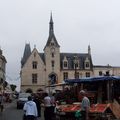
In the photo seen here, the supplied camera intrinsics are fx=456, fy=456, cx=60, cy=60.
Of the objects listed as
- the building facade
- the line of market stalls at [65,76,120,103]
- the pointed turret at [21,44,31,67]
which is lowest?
the line of market stalls at [65,76,120,103]

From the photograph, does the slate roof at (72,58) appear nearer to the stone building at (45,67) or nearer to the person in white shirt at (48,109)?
the stone building at (45,67)

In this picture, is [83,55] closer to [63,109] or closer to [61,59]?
[61,59]

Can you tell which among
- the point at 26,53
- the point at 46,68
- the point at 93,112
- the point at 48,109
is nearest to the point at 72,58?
the point at 46,68

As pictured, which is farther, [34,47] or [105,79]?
[34,47]

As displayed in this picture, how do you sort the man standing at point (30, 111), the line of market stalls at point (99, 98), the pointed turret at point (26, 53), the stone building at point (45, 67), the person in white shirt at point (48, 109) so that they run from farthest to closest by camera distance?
the pointed turret at point (26, 53) < the stone building at point (45, 67) < the line of market stalls at point (99, 98) < the person in white shirt at point (48, 109) < the man standing at point (30, 111)

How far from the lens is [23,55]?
113m

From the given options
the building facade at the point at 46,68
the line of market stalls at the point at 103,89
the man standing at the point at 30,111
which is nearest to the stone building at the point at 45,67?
the building facade at the point at 46,68

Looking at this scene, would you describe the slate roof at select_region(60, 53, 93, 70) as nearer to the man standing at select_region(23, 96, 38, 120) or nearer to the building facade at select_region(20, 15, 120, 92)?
the building facade at select_region(20, 15, 120, 92)

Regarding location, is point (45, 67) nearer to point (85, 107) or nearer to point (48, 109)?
point (48, 109)

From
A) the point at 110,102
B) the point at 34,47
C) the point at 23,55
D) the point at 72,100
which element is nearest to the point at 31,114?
the point at 110,102

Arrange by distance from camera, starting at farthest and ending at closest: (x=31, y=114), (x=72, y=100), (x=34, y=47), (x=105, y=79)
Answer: (x=34, y=47) < (x=72, y=100) < (x=105, y=79) < (x=31, y=114)

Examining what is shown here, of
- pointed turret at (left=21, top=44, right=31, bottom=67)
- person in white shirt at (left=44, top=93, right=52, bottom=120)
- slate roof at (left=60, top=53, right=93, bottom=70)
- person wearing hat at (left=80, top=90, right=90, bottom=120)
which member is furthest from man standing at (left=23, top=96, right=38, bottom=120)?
pointed turret at (left=21, top=44, right=31, bottom=67)

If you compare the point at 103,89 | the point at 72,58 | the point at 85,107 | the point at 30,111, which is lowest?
the point at 30,111

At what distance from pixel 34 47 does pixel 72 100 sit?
69.9 m
